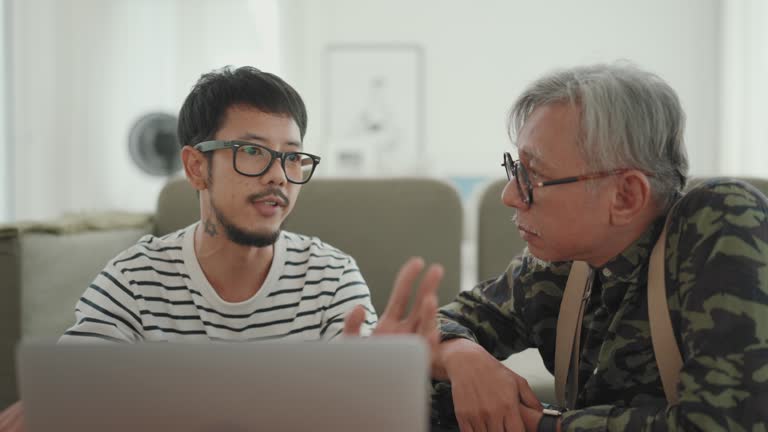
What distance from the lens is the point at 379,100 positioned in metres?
5.20

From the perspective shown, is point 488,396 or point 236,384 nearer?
point 236,384

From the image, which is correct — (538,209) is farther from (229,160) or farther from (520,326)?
(229,160)

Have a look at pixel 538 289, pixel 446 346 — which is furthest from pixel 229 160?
pixel 538 289

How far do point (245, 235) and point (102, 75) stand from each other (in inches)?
150

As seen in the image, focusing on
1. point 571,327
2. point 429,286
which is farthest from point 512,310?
point 429,286

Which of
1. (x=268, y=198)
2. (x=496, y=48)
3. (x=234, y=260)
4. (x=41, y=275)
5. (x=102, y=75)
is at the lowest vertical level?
(x=41, y=275)

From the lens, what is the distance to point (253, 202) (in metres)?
1.27

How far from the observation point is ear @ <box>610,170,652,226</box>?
1081 millimetres

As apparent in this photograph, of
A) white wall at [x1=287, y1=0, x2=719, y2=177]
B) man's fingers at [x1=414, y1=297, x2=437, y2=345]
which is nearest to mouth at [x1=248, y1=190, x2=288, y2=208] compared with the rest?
man's fingers at [x1=414, y1=297, x2=437, y2=345]

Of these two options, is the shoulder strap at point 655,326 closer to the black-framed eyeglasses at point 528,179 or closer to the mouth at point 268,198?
the black-framed eyeglasses at point 528,179

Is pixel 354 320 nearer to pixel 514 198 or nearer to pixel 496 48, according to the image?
pixel 514 198

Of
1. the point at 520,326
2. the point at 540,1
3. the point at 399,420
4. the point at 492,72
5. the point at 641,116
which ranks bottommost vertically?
the point at 520,326

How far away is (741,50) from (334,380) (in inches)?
186

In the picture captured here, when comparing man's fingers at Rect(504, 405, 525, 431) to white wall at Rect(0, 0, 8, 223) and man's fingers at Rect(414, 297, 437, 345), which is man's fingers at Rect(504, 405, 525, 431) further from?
white wall at Rect(0, 0, 8, 223)
